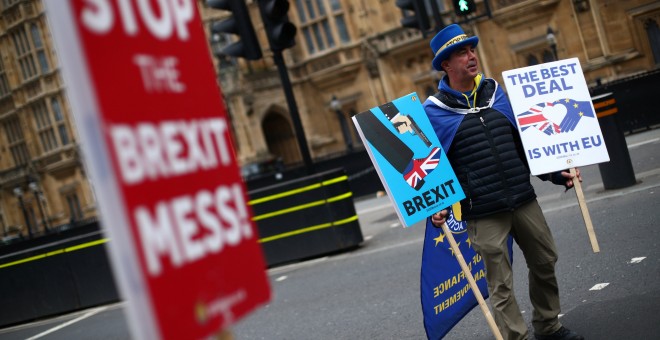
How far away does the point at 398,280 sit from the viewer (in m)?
9.68

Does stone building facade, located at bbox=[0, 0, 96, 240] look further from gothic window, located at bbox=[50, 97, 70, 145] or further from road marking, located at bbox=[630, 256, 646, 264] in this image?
road marking, located at bbox=[630, 256, 646, 264]

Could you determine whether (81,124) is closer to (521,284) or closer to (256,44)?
(521,284)

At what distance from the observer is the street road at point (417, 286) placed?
6463mm

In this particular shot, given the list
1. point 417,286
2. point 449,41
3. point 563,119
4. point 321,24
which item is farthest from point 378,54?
point 449,41

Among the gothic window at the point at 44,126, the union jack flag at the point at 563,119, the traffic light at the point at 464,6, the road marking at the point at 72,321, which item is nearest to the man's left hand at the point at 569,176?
the union jack flag at the point at 563,119

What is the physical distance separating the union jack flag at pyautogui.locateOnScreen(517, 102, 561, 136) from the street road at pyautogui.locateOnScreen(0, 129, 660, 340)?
4.60 feet

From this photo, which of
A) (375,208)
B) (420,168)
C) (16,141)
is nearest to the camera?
(420,168)

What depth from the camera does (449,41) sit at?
5527 millimetres

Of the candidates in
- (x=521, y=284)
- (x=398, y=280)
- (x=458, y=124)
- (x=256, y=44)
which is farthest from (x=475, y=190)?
(x=256, y=44)

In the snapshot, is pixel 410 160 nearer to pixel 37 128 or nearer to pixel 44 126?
pixel 44 126

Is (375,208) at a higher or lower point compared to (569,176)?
lower

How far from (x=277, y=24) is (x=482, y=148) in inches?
271

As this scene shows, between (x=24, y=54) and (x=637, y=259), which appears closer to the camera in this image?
(x=637, y=259)

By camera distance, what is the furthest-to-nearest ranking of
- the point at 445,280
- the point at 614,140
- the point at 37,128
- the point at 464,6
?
the point at 37,128 < the point at 464,6 < the point at 614,140 < the point at 445,280
